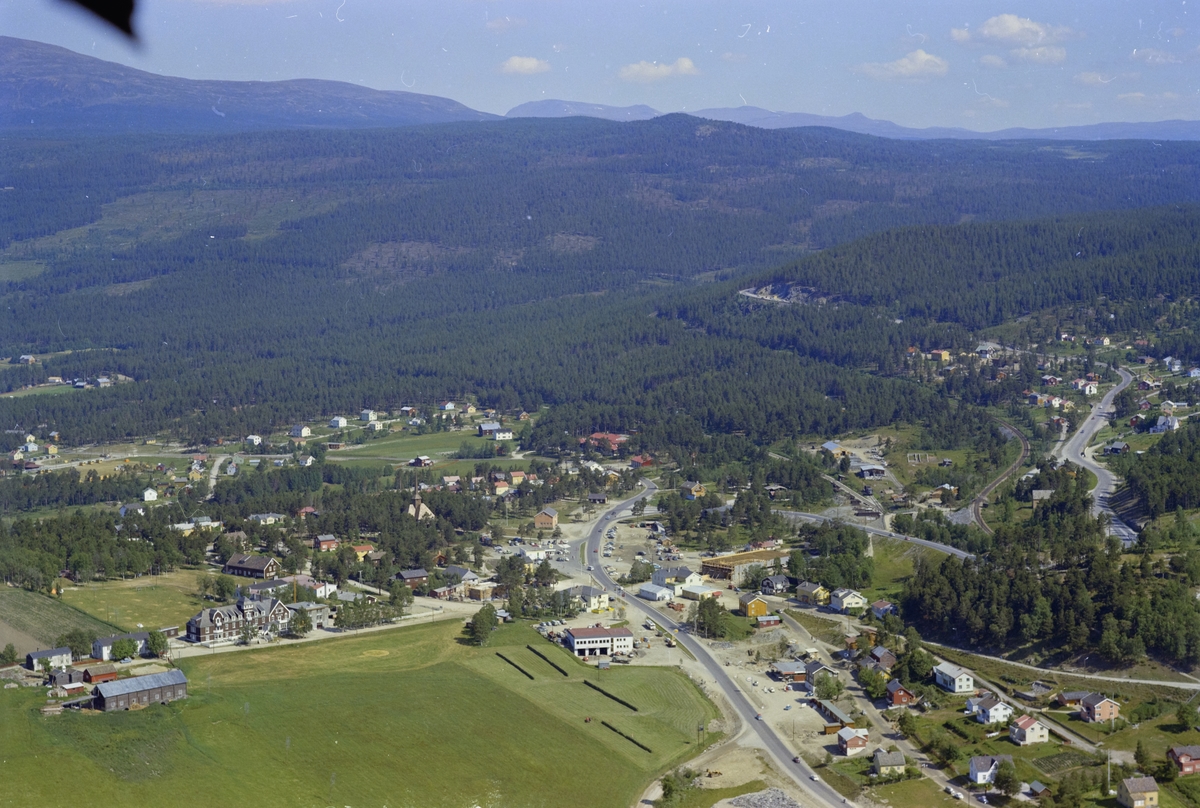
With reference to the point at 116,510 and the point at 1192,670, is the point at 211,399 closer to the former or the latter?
the point at 116,510

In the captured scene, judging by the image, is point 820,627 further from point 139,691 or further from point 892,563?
point 139,691

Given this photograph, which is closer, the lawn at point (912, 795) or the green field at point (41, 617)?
the lawn at point (912, 795)

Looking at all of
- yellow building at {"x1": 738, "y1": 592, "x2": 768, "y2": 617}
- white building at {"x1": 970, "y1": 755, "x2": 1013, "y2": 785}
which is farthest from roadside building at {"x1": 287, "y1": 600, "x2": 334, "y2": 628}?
white building at {"x1": 970, "y1": 755, "x2": 1013, "y2": 785}

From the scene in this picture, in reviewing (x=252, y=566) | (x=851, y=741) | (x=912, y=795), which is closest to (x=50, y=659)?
(x=252, y=566)

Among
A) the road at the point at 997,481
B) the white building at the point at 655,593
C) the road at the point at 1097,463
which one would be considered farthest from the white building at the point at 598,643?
the road at the point at 1097,463

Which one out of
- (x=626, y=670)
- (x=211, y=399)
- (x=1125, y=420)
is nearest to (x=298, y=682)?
(x=626, y=670)

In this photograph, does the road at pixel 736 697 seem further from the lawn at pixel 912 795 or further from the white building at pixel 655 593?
the lawn at pixel 912 795

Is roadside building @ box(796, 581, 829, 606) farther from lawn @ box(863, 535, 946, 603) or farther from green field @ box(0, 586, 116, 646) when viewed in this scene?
green field @ box(0, 586, 116, 646)
